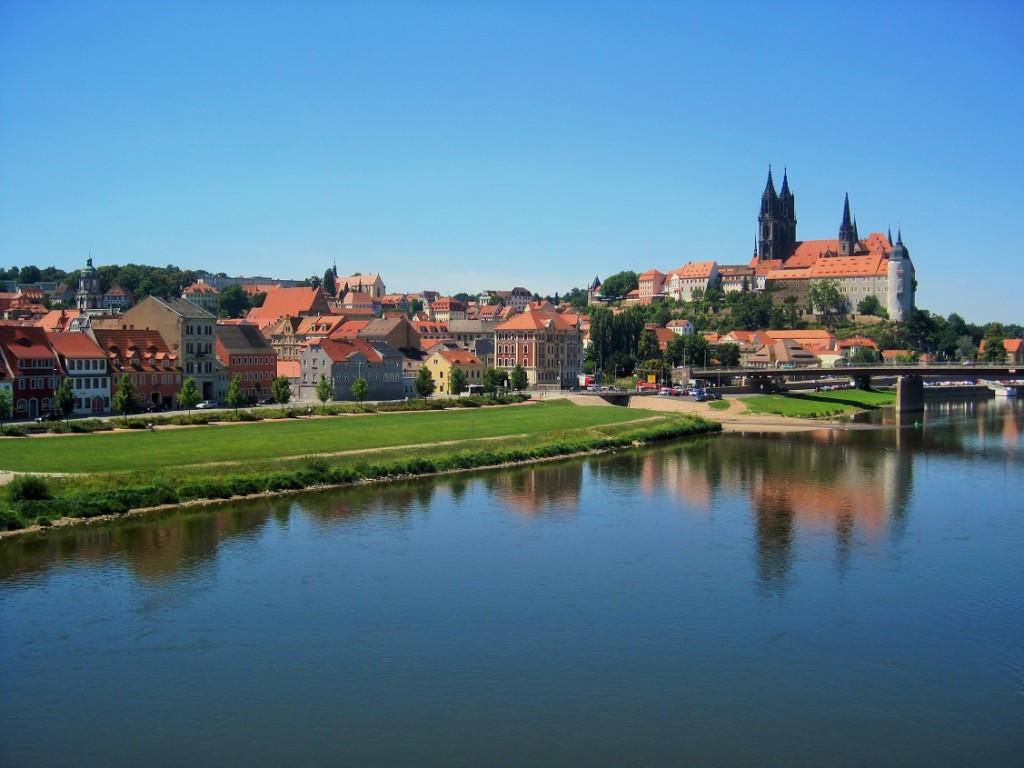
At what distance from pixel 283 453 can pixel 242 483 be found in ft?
19.9

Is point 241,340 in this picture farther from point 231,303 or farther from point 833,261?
point 833,261

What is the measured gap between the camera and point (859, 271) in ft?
498

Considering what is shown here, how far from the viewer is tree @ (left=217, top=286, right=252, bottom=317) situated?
14500cm

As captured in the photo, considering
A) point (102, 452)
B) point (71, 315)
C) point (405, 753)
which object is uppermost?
point (71, 315)

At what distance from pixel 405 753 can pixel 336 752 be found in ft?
3.69

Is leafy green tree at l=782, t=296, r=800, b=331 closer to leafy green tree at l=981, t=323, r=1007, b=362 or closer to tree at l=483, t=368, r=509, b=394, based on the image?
leafy green tree at l=981, t=323, r=1007, b=362

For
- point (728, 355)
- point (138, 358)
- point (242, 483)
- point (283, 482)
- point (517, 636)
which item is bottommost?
point (517, 636)

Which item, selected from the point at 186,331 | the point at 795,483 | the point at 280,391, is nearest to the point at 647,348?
the point at 280,391

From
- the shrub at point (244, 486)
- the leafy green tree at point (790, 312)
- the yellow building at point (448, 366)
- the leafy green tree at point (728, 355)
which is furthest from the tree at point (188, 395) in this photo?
the leafy green tree at point (790, 312)

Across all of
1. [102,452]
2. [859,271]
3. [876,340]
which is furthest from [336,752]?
[859,271]

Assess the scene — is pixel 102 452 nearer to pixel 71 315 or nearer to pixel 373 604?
pixel 373 604

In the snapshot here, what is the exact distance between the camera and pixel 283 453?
146ft

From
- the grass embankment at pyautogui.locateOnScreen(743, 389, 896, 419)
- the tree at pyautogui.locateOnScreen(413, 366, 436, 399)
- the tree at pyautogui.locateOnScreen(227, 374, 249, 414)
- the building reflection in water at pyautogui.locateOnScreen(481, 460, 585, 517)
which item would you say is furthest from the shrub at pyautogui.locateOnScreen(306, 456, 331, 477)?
the grass embankment at pyautogui.locateOnScreen(743, 389, 896, 419)

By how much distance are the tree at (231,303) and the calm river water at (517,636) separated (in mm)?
112456
